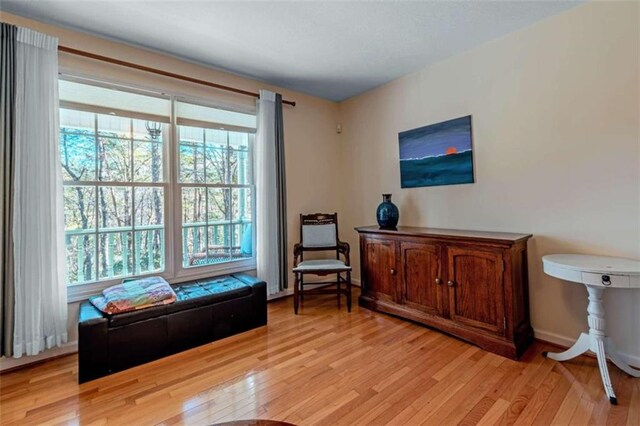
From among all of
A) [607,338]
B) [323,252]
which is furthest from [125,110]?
[607,338]

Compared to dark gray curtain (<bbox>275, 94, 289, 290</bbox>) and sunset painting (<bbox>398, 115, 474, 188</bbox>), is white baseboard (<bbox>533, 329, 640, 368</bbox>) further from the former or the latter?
dark gray curtain (<bbox>275, 94, 289, 290</bbox>)

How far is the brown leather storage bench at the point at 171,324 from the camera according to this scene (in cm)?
200

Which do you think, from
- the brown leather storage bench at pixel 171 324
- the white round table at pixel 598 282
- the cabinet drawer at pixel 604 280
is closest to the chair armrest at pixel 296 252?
the brown leather storage bench at pixel 171 324

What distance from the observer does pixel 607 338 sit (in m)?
1.92

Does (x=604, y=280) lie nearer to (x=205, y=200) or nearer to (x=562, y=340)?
(x=562, y=340)

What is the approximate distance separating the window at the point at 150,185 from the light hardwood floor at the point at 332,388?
0.90m

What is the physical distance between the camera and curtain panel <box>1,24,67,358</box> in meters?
2.04

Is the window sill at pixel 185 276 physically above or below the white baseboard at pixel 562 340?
above

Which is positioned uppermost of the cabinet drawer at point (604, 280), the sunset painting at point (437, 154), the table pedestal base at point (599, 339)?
the sunset painting at point (437, 154)

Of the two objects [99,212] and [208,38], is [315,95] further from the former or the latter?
[99,212]

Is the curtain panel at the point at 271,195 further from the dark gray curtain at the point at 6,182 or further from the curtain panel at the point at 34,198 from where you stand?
the dark gray curtain at the point at 6,182

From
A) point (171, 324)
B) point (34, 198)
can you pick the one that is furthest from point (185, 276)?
point (34, 198)

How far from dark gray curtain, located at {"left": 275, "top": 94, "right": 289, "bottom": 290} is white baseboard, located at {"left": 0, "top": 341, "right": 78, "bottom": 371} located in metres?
1.93

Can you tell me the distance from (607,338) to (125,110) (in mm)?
4066
